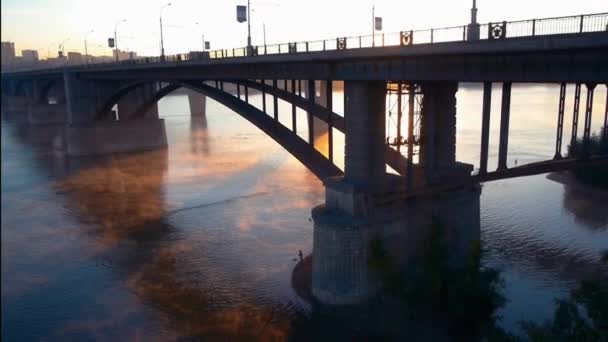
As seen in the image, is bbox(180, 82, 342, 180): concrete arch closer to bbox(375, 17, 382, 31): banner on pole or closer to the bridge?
the bridge

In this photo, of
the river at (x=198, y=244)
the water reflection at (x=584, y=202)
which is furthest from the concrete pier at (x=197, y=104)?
the water reflection at (x=584, y=202)

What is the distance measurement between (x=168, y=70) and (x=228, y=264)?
2173 centimetres

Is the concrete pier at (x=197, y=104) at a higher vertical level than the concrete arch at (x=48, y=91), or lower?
lower

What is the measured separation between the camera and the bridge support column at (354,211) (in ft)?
65.8

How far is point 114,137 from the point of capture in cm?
6075

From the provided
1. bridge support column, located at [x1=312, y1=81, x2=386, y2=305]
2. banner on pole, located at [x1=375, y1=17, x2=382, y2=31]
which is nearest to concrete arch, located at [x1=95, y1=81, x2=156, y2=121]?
banner on pole, located at [x1=375, y1=17, x2=382, y2=31]

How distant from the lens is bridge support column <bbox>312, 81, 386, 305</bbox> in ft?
65.8

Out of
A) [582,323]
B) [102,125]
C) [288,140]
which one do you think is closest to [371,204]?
[582,323]

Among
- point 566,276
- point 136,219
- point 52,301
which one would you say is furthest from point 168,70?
point 566,276

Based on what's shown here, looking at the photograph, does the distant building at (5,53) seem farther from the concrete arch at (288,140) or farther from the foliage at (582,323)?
the concrete arch at (288,140)

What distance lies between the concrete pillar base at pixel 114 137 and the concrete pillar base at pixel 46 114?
28.6 metres

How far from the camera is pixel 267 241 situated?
2834cm

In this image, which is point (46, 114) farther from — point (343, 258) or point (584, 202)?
point (343, 258)

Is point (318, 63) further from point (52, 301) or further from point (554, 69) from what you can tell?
point (52, 301)
